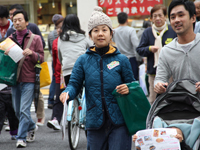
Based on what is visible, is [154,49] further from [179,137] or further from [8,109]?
[179,137]

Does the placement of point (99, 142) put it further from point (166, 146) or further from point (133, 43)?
point (133, 43)

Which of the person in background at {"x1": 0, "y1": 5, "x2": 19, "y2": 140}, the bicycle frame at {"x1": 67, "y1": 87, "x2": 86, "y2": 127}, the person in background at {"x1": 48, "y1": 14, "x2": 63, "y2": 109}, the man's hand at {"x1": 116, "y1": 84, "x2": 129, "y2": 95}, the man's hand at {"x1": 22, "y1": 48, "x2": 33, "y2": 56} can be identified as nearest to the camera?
the man's hand at {"x1": 116, "y1": 84, "x2": 129, "y2": 95}

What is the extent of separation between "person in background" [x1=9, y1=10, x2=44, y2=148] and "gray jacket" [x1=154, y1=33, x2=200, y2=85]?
3229 millimetres

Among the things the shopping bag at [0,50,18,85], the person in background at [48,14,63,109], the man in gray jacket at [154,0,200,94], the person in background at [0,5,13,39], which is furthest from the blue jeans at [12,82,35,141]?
the man in gray jacket at [154,0,200,94]

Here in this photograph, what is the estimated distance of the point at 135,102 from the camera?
3.67 m

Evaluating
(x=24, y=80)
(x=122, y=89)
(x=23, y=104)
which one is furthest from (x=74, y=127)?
(x=122, y=89)

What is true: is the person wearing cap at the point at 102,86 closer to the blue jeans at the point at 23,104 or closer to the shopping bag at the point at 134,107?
the shopping bag at the point at 134,107

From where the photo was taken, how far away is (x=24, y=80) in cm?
645

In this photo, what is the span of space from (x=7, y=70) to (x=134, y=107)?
3340 millimetres

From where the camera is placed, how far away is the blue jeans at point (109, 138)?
145 inches

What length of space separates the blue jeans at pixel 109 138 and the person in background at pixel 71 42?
3.13 metres

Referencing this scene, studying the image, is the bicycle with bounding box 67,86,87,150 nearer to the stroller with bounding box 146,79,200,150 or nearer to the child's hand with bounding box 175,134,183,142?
the stroller with bounding box 146,79,200,150

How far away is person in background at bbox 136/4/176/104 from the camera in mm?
6379

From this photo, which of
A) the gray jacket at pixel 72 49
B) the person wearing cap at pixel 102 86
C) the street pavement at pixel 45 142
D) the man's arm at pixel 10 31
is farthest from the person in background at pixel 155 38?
the man's arm at pixel 10 31
